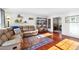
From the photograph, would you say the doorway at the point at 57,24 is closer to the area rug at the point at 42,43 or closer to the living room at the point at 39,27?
the living room at the point at 39,27

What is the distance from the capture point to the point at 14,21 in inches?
82.5

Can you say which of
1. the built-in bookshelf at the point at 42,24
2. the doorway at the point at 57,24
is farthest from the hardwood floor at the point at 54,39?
the built-in bookshelf at the point at 42,24

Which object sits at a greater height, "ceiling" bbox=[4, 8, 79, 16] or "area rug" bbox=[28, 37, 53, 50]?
"ceiling" bbox=[4, 8, 79, 16]

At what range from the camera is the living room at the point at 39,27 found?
206cm

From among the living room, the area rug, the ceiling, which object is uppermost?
the ceiling

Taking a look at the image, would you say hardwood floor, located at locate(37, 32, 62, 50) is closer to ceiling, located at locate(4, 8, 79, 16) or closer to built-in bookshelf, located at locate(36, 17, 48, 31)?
built-in bookshelf, located at locate(36, 17, 48, 31)

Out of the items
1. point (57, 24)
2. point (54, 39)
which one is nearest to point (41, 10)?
point (57, 24)

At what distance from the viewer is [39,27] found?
222cm

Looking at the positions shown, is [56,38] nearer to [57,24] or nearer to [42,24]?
[57,24]

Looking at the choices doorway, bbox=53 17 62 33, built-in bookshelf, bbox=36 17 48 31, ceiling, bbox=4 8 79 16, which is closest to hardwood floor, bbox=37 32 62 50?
doorway, bbox=53 17 62 33

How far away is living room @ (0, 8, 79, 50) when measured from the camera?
2057 mm

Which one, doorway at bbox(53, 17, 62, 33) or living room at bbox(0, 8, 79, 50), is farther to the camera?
doorway at bbox(53, 17, 62, 33)

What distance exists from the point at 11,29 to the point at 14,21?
198 mm
